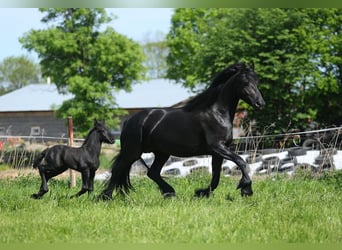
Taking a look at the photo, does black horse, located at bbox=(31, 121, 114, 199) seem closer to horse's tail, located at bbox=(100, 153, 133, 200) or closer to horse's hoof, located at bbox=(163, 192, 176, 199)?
horse's tail, located at bbox=(100, 153, 133, 200)

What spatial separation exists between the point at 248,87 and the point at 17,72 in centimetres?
4282

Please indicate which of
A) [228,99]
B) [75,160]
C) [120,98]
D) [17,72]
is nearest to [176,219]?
[228,99]

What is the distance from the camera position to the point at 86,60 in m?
31.3

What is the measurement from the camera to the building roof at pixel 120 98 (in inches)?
1492

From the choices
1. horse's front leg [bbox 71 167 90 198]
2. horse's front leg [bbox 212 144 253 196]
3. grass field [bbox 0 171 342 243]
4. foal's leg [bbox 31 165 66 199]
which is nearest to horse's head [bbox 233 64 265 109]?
horse's front leg [bbox 212 144 253 196]

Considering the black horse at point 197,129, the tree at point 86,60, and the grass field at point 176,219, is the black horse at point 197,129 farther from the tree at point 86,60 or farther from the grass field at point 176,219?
the tree at point 86,60

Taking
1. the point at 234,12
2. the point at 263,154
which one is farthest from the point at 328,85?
the point at 263,154

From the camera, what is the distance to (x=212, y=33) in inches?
1098

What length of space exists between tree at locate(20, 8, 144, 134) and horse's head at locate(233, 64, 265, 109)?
21944 mm

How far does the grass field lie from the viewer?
6.02m

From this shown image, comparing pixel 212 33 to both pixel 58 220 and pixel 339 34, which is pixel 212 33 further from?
pixel 58 220

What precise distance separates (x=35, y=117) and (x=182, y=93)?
1088 centimetres

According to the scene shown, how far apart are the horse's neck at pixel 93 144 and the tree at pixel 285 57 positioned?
43.7 feet

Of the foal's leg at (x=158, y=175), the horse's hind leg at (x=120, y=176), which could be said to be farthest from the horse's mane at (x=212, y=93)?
the horse's hind leg at (x=120, y=176)
